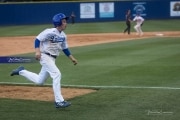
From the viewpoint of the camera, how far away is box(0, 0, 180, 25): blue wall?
4959cm

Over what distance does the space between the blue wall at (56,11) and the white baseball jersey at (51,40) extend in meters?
40.3

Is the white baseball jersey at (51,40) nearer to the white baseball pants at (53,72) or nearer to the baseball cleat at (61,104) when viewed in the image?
the white baseball pants at (53,72)

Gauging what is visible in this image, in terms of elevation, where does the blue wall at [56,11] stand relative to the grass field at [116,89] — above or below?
below

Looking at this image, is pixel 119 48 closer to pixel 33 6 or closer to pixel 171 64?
pixel 171 64

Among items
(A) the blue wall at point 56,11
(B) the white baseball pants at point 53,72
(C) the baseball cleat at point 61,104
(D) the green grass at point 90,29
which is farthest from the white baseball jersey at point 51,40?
(A) the blue wall at point 56,11

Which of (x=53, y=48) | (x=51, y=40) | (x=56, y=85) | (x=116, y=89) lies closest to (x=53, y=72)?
(x=56, y=85)

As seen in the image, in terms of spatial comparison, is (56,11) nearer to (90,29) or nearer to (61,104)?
(90,29)

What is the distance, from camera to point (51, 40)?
31.8 ft

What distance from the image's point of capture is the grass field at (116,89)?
893 centimetres

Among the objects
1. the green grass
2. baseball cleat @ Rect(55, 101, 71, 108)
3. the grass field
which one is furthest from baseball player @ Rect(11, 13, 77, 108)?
the green grass

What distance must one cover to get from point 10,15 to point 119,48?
27.8m

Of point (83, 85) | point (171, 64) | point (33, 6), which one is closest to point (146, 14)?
point (33, 6)

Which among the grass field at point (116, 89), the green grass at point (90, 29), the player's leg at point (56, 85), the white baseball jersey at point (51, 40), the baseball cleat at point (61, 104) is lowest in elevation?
the green grass at point (90, 29)

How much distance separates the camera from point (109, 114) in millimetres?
8906
